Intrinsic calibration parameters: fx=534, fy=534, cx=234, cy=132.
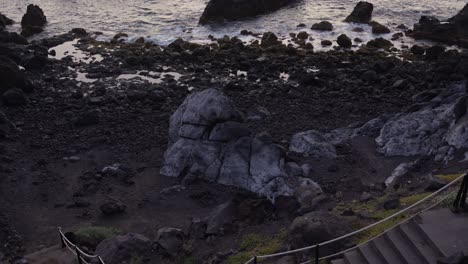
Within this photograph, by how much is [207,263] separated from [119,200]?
9.35 metres

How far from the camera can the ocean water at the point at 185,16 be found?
61844mm

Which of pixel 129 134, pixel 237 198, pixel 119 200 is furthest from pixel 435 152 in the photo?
pixel 129 134

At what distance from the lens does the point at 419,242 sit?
13.8 m

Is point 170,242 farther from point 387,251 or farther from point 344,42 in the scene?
point 344,42

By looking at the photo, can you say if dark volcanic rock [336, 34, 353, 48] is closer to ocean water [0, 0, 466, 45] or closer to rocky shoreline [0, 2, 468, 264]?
ocean water [0, 0, 466, 45]

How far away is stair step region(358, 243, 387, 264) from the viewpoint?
46.1ft

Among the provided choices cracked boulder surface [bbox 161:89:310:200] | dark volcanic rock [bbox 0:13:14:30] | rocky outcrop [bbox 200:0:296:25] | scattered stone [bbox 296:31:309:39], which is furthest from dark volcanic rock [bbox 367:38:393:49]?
dark volcanic rock [bbox 0:13:14:30]

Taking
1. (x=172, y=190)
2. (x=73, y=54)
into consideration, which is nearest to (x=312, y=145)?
(x=172, y=190)

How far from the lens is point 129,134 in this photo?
34.0 m

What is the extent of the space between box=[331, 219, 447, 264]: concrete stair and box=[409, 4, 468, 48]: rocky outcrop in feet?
144

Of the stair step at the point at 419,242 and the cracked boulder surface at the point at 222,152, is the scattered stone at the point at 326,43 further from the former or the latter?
the stair step at the point at 419,242

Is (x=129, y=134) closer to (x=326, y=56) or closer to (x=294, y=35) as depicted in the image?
(x=326, y=56)

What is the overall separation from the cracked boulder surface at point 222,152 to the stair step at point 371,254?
10.0 m

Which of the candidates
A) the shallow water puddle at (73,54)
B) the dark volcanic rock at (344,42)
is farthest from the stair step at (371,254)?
the dark volcanic rock at (344,42)
